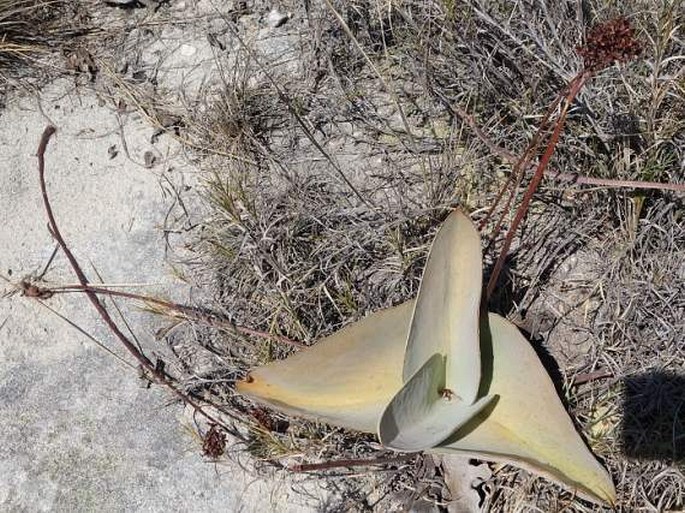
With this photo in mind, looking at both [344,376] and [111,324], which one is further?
[111,324]

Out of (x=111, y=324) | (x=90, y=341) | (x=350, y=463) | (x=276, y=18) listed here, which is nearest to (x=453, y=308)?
(x=350, y=463)

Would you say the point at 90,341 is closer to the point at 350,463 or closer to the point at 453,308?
the point at 350,463

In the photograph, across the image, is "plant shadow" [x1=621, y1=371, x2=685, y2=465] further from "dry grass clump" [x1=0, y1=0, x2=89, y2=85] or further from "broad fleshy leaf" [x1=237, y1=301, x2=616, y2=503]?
"dry grass clump" [x1=0, y1=0, x2=89, y2=85]

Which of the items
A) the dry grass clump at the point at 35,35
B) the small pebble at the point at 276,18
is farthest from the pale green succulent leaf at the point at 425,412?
the dry grass clump at the point at 35,35

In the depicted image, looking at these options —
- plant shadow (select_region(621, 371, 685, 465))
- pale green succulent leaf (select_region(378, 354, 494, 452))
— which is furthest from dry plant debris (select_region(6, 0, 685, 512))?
pale green succulent leaf (select_region(378, 354, 494, 452))

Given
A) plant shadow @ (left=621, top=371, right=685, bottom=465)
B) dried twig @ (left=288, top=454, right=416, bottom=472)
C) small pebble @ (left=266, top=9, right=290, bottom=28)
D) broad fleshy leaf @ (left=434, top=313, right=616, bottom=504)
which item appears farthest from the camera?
small pebble @ (left=266, top=9, right=290, bottom=28)

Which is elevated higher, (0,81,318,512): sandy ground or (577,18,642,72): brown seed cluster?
(577,18,642,72): brown seed cluster
